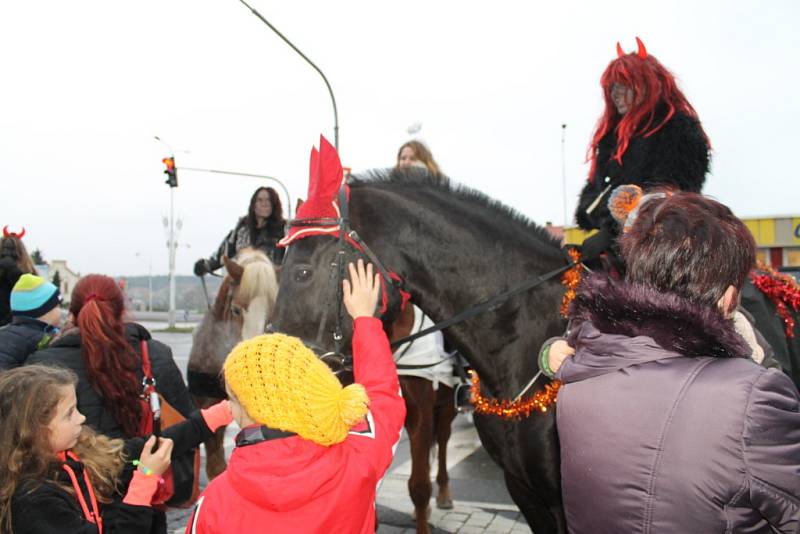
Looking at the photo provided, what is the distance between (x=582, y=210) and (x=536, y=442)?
145cm

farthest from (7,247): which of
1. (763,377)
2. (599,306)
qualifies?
(763,377)

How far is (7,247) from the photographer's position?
5.50 meters

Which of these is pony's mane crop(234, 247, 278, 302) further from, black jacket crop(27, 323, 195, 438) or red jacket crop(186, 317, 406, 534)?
red jacket crop(186, 317, 406, 534)

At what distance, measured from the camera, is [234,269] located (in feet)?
Result: 15.6

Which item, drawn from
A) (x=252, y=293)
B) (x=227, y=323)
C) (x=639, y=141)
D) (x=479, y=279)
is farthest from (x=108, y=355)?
(x=639, y=141)

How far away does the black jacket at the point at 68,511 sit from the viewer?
204 centimetres

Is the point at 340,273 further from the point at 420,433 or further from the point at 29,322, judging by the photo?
the point at 420,433

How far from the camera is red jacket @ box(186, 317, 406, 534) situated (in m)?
1.81

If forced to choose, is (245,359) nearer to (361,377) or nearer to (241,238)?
(361,377)

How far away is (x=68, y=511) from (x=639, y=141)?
3039 mm

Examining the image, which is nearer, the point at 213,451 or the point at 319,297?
the point at 319,297

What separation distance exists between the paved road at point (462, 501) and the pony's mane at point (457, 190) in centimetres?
298

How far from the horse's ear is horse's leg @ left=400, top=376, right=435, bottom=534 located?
147 centimetres

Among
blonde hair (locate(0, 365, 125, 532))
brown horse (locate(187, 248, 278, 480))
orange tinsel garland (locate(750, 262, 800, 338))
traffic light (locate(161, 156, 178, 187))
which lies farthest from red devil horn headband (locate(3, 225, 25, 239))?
traffic light (locate(161, 156, 178, 187))
